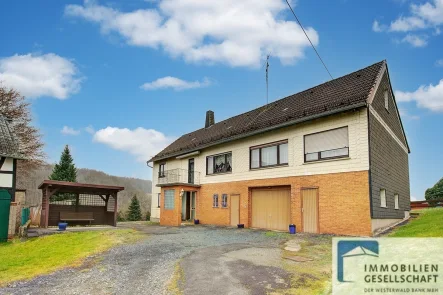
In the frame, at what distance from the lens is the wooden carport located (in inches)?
762

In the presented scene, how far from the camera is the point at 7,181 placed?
1586cm

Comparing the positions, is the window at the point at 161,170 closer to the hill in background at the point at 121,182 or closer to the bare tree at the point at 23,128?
the bare tree at the point at 23,128

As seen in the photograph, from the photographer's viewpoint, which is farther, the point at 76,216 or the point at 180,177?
the point at 180,177

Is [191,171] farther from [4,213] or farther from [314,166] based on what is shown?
[4,213]

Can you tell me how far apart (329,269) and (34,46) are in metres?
17.1

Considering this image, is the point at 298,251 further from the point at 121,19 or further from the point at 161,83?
the point at 161,83

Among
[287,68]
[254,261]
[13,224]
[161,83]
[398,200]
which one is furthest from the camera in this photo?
[161,83]

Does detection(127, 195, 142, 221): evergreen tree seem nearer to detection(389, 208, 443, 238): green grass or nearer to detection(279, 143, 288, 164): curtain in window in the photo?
detection(279, 143, 288, 164): curtain in window

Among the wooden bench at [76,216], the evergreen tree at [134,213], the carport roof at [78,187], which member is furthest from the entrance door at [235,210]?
the evergreen tree at [134,213]

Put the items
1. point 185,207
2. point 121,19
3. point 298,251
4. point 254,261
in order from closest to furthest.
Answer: point 254,261, point 298,251, point 121,19, point 185,207

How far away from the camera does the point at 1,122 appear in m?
18.2

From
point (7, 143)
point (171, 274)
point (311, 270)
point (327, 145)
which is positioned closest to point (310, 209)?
point (327, 145)

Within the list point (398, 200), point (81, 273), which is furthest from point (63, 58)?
point (398, 200)

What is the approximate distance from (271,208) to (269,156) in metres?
2.88
